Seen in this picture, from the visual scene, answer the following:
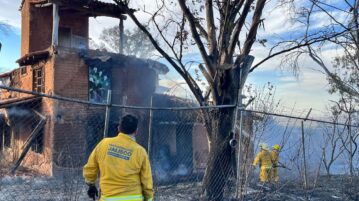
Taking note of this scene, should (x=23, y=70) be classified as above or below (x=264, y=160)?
above

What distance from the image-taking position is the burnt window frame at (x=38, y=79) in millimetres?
17109

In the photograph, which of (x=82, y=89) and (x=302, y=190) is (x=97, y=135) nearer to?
(x=82, y=89)

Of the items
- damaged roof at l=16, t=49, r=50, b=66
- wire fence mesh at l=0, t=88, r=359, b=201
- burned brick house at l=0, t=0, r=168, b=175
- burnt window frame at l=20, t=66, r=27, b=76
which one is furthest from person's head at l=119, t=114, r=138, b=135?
burnt window frame at l=20, t=66, r=27, b=76

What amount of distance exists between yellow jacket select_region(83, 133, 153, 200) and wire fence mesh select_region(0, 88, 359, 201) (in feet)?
4.08

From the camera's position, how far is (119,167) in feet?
13.4

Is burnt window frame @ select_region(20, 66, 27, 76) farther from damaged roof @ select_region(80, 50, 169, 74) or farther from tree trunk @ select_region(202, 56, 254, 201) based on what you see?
tree trunk @ select_region(202, 56, 254, 201)

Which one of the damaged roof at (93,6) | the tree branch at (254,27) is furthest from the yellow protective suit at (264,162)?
the damaged roof at (93,6)

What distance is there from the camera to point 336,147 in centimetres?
1148

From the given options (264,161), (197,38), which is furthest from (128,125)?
(264,161)

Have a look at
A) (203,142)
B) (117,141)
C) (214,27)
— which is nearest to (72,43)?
(203,142)

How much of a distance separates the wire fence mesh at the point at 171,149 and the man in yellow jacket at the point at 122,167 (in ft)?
4.03

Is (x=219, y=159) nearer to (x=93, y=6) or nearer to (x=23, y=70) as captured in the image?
(x=93, y=6)

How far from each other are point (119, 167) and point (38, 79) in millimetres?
14839

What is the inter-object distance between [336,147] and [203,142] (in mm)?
9111
